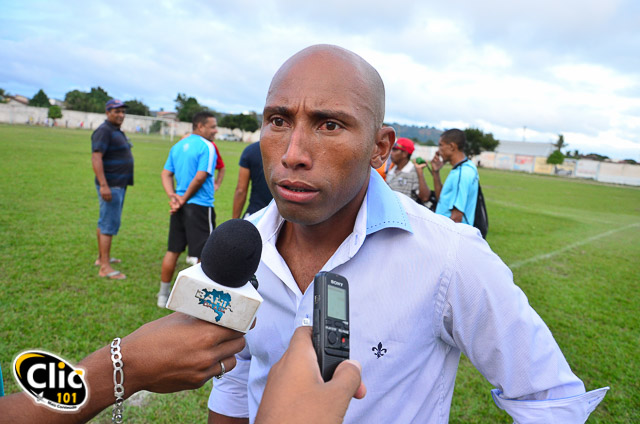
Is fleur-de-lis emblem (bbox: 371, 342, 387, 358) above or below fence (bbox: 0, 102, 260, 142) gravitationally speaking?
below

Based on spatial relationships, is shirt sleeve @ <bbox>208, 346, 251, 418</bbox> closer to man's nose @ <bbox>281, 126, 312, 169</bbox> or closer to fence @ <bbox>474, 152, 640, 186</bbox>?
man's nose @ <bbox>281, 126, 312, 169</bbox>

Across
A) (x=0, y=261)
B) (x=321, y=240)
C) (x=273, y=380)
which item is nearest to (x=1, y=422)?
(x=273, y=380)

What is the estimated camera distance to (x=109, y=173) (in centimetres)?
626

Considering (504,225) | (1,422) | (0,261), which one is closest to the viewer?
(1,422)

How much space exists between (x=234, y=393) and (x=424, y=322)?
1.02 metres

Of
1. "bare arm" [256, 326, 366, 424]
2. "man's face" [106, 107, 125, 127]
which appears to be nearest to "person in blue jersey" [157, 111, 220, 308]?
"man's face" [106, 107, 125, 127]

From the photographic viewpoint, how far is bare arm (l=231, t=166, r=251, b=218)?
19.4 feet

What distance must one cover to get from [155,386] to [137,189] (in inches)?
542

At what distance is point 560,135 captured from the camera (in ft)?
323

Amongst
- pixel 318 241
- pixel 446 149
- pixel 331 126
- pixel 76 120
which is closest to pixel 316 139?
pixel 331 126

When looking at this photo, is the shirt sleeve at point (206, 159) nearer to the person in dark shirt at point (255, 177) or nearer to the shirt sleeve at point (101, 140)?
the person in dark shirt at point (255, 177)

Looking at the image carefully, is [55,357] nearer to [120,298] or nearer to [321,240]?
[321,240]

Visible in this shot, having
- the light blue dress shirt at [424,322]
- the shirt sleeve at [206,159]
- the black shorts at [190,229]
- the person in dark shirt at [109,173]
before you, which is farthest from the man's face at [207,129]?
the light blue dress shirt at [424,322]

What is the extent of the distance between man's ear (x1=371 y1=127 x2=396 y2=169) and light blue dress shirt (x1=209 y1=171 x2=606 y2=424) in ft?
0.64
